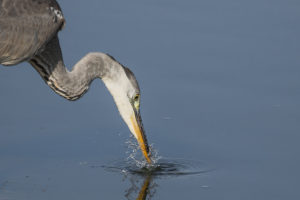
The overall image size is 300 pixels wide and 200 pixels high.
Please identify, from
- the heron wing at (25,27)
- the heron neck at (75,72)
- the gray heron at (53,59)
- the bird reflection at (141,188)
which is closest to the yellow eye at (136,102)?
the gray heron at (53,59)

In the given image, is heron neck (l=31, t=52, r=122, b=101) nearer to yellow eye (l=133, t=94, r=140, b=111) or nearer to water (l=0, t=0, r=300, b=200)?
yellow eye (l=133, t=94, r=140, b=111)

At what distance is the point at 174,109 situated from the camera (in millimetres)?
8930

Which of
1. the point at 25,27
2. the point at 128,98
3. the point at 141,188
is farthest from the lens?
the point at 128,98

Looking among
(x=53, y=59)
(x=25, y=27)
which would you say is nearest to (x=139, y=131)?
(x=53, y=59)

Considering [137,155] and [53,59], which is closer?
[53,59]

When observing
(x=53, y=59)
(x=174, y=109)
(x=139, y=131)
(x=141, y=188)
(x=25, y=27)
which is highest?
(x=25, y=27)

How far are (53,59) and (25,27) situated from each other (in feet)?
2.04

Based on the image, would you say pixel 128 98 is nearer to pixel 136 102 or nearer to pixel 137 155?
pixel 136 102

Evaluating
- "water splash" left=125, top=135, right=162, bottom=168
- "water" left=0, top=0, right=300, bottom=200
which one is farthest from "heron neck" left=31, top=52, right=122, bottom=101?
"water splash" left=125, top=135, right=162, bottom=168

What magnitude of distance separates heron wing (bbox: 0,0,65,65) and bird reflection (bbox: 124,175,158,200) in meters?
1.55

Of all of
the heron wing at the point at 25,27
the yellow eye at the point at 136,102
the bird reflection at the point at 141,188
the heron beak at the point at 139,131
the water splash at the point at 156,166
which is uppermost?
the heron wing at the point at 25,27

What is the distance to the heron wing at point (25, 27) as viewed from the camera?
23.0ft

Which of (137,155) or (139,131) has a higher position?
(139,131)

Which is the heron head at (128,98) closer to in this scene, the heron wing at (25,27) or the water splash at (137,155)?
the water splash at (137,155)
